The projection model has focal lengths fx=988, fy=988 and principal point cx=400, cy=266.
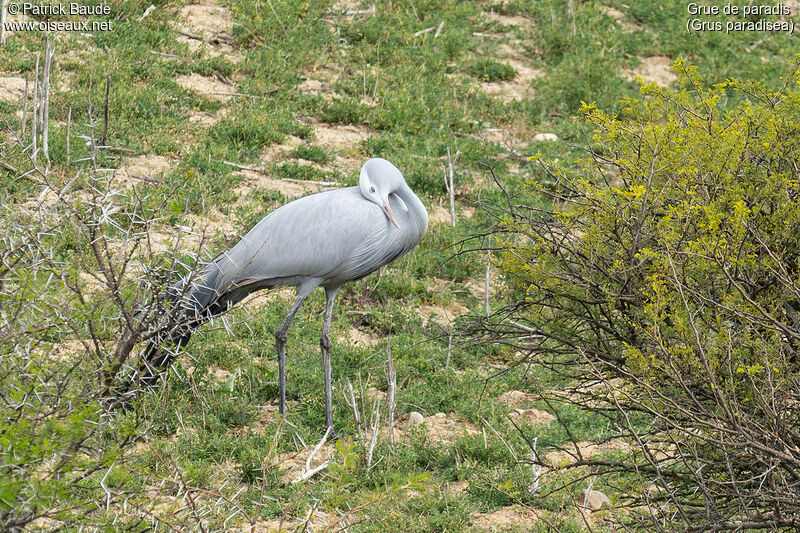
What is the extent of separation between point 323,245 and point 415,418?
A: 1.22 metres

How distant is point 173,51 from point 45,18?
1286 mm

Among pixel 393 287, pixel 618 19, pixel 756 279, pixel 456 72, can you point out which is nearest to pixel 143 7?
pixel 456 72

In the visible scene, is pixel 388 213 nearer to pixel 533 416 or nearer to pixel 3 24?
pixel 533 416

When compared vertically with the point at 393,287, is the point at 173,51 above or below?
A: above

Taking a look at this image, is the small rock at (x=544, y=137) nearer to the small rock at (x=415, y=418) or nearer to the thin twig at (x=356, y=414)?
the small rock at (x=415, y=418)

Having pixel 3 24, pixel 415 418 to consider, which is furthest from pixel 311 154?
pixel 415 418

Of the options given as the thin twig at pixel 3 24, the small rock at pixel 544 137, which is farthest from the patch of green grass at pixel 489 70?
the thin twig at pixel 3 24

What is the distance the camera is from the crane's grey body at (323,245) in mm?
5984

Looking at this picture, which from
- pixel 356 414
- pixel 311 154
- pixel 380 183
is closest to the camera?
pixel 356 414

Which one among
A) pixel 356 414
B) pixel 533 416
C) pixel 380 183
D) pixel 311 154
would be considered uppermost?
pixel 380 183

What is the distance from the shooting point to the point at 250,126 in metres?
9.06

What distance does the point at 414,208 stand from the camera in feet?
20.3

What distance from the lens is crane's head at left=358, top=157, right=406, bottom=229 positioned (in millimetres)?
6078

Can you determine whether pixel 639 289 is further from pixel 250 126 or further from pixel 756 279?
pixel 250 126
